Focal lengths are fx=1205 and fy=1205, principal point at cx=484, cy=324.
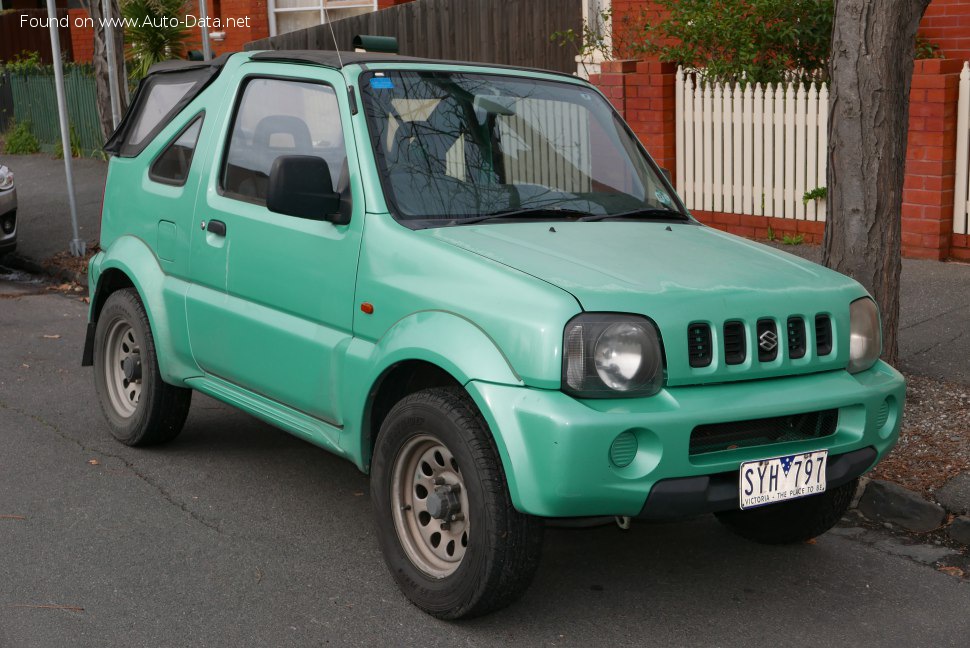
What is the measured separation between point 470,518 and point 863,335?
1.62 metres

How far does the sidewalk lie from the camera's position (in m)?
7.40

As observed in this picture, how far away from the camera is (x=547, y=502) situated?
3799mm

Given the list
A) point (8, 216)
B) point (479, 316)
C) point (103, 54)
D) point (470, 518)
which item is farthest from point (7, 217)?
point (470, 518)

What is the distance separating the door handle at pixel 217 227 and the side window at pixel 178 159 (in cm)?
42

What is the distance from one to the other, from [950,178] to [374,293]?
715cm

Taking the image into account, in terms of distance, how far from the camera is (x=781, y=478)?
4117 millimetres

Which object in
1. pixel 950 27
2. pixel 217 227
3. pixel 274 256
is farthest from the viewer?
pixel 950 27

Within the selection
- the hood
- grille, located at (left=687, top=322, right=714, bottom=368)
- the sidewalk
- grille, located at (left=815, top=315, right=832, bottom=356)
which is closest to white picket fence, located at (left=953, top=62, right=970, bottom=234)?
the sidewalk

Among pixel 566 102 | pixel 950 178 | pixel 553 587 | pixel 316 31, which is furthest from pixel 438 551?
pixel 316 31

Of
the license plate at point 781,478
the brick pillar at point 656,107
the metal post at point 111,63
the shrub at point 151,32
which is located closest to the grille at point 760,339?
the license plate at point 781,478

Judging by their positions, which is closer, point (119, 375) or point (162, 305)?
point (162, 305)

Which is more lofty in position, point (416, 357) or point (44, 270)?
point (416, 357)

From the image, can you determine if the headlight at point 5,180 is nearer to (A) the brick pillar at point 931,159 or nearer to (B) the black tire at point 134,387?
(B) the black tire at point 134,387

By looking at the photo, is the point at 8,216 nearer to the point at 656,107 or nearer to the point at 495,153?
the point at 656,107
